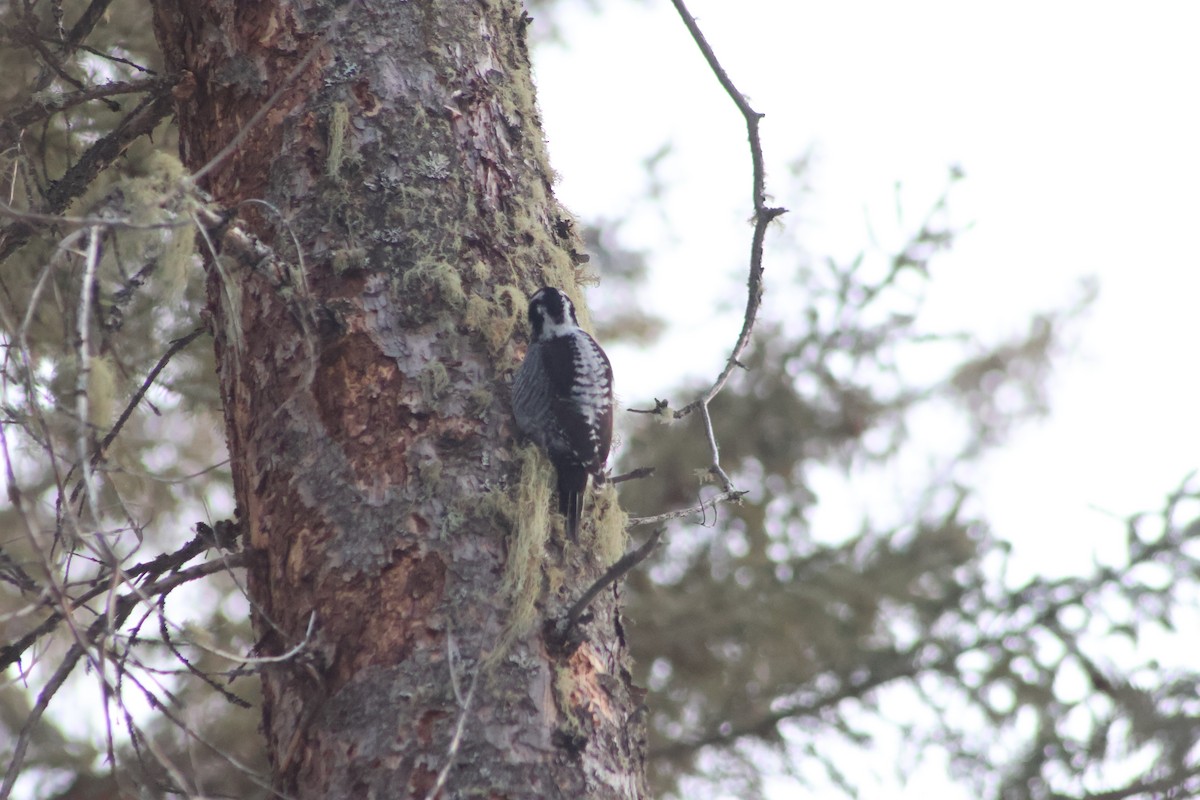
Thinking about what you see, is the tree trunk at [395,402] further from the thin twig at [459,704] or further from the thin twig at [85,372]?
the thin twig at [85,372]

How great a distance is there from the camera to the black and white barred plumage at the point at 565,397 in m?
2.96

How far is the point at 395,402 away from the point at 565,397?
3.17 ft

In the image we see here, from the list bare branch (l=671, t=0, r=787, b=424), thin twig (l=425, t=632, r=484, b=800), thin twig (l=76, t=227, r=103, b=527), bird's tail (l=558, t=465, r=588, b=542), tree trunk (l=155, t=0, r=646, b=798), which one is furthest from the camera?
bare branch (l=671, t=0, r=787, b=424)

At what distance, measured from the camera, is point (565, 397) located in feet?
12.0

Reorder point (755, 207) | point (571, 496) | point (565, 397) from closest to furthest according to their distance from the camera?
point (571, 496), point (755, 207), point (565, 397)

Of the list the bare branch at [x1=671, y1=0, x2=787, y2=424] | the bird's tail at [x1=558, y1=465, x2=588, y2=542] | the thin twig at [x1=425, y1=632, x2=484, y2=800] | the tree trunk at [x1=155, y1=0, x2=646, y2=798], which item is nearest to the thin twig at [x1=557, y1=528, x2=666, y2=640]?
the tree trunk at [x1=155, y1=0, x2=646, y2=798]

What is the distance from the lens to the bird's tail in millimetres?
2875

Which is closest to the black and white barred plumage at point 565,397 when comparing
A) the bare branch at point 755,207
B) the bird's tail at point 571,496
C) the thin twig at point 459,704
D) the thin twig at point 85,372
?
the bird's tail at point 571,496

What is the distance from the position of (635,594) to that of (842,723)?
1.31m

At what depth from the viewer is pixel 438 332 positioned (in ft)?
9.52

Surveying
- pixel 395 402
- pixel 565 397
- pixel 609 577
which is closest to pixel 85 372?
pixel 395 402

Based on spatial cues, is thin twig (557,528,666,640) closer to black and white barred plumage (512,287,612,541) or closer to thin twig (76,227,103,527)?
black and white barred plumage (512,287,612,541)

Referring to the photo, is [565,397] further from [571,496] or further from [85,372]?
[85,372]

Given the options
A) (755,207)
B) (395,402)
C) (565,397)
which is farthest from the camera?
(565,397)
